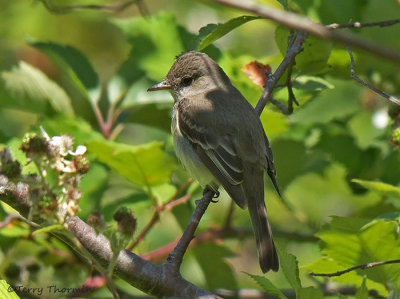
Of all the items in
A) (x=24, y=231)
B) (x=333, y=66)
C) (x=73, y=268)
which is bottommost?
(x=73, y=268)

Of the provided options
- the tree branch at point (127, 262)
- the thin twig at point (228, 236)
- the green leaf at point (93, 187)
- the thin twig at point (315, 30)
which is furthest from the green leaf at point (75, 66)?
the thin twig at point (315, 30)

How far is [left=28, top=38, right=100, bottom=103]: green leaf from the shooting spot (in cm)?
349

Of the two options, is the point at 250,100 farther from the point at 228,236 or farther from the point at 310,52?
the point at 228,236

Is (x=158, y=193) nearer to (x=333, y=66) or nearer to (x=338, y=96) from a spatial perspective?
(x=333, y=66)

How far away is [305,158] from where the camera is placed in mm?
3543

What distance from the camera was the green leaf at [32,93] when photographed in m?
3.32

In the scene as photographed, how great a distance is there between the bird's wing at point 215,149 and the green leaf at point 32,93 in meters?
0.65

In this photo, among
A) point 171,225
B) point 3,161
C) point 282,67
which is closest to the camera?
point 3,161

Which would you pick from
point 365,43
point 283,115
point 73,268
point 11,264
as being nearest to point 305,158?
point 283,115

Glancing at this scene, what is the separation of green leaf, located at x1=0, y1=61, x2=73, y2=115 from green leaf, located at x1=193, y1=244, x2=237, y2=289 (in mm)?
1003

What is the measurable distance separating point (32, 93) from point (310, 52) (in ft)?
4.62

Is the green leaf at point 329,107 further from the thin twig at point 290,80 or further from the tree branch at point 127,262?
the tree branch at point 127,262

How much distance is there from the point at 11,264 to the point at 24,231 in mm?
250

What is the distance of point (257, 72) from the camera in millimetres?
3135
